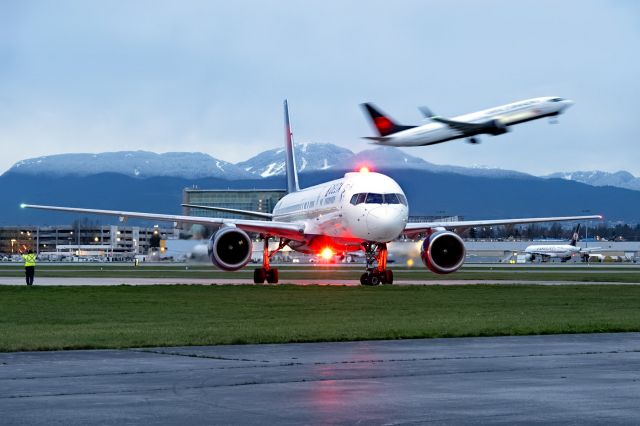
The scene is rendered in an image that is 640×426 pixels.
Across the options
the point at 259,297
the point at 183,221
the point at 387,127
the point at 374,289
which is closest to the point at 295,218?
the point at 183,221

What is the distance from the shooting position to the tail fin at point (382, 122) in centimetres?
8838

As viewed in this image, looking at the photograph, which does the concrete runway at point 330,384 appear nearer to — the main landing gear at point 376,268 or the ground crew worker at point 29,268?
the main landing gear at point 376,268

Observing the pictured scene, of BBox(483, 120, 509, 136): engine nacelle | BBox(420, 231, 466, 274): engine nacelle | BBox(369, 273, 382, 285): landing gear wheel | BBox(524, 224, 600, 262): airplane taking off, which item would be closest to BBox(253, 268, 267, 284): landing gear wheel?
BBox(369, 273, 382, 285): landing gear wheel

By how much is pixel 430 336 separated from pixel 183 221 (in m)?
34.8

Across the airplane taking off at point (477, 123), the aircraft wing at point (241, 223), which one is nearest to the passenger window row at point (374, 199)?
the aircraft wing at point (241, 223)

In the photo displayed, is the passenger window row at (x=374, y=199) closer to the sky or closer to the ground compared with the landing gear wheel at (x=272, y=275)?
closer to the sky

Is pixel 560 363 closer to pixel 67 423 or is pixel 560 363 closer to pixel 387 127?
pixel 67 423

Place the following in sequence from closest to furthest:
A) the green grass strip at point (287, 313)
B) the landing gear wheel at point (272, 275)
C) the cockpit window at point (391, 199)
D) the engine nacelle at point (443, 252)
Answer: the green grass strip at point (287, 313) < the cockpit window at point (391, 199) < the engine nacelle at point (443, 252) < the landing gear wheel at point (272, 275)

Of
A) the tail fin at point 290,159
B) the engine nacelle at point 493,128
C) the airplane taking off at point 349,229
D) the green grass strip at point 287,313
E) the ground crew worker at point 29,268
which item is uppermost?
the engine nacelle at point 493,128

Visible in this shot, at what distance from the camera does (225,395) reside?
584 inches

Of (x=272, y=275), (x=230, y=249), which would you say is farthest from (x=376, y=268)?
(x=230, y=249)

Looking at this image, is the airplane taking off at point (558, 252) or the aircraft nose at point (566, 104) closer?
the aircraft nose at point (566, 104)

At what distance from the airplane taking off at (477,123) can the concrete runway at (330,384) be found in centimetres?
5983

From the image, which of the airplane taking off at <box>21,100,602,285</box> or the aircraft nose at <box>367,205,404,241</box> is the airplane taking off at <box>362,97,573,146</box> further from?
the aircraft nose at <box>367,205,404,241</box>
